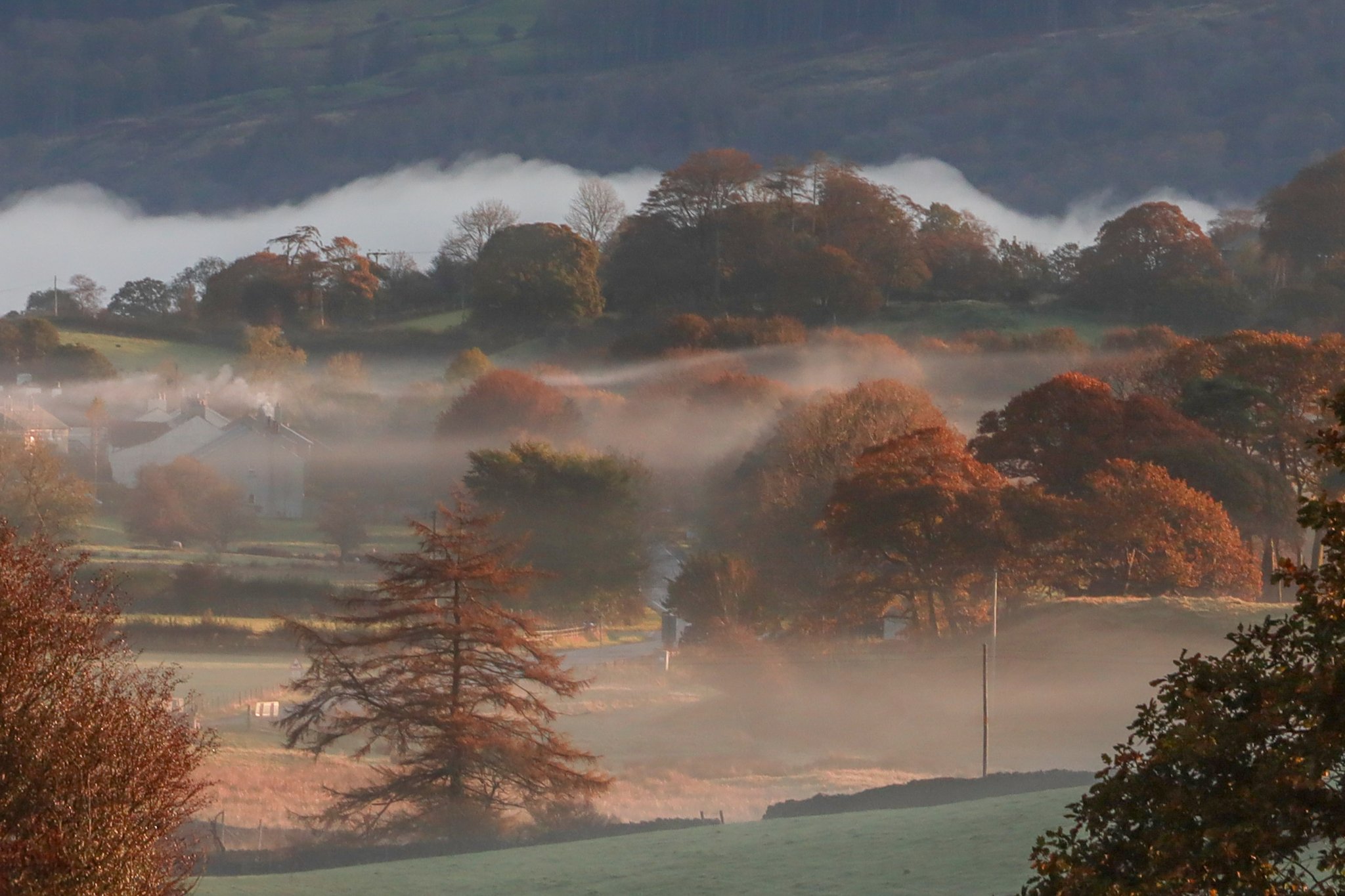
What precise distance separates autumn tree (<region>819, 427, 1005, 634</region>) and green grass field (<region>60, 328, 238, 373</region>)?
69.2 meters

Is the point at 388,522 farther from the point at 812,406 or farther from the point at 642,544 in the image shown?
the point at 812,406

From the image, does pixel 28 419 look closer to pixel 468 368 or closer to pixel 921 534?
pixel 468 368

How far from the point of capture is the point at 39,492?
220 ft

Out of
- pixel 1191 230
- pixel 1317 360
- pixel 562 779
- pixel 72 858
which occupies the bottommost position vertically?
pixel 562 779

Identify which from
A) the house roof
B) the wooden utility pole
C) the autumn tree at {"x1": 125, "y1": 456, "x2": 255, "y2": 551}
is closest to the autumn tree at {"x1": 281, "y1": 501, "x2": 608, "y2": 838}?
the wooden utility pole

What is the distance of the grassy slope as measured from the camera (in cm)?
1975

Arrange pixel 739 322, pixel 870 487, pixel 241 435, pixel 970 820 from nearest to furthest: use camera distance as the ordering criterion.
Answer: pixel 970 820 < pixel 870 487 < pixel 241 435 < pixel 739 322

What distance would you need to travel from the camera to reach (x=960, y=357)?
9269 cm

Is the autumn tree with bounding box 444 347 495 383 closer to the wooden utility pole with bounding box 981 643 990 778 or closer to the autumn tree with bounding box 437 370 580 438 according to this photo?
the autumn tree with bounding box 437 370 580 438

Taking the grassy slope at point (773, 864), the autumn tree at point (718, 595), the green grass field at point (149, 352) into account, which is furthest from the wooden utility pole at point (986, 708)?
the green grass field at point (149, 352)

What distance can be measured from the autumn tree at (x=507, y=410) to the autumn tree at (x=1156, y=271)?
36.1 meters

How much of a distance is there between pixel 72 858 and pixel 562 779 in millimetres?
22165

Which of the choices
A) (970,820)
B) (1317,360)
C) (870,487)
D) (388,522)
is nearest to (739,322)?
(388,522)

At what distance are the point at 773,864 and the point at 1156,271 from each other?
3380 inches
